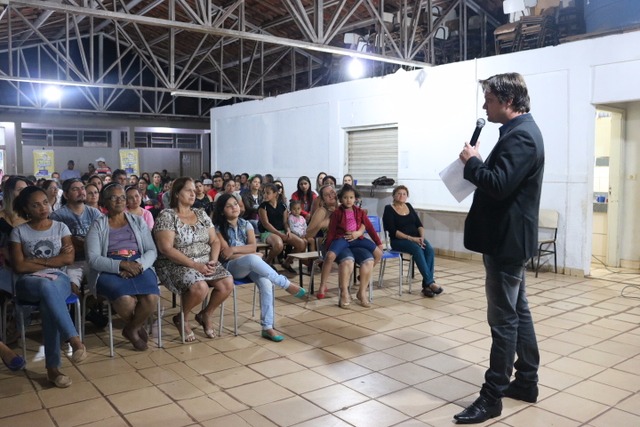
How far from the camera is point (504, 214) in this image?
2.63 metres

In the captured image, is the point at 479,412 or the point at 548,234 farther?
the point at 548,234

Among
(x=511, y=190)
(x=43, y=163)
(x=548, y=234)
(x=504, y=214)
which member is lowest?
(x=548, y=234)

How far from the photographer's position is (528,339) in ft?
9.39

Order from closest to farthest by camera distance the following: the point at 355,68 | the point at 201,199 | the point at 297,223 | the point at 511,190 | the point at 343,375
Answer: the point at 511,190, the point at 343,375, the point at 297,223, the point at 201,199, the point at 355,68

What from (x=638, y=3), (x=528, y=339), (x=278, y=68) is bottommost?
(x=528, y=339)

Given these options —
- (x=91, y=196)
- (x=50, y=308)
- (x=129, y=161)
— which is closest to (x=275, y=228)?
(x=91, y=196)

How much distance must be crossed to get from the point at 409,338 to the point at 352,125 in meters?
5.79

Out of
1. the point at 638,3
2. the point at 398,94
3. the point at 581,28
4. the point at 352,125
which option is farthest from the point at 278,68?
the point at 638,3

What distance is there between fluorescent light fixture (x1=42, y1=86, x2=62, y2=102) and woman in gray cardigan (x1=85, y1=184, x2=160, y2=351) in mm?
11761

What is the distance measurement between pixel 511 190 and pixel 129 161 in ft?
46.7

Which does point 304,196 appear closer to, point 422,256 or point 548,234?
point 422,256

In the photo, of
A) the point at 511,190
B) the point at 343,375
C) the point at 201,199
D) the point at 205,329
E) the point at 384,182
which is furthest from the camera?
the point at 384,182

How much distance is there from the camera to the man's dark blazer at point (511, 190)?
2.56 m

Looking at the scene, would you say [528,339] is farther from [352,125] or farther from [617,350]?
[352,125]
